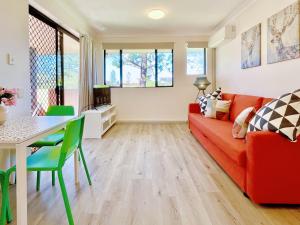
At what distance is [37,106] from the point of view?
157 inches

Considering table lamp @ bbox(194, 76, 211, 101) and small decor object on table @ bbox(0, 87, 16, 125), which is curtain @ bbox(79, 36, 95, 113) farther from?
small decor object on table @ bbox(0, 87, 16, 125)

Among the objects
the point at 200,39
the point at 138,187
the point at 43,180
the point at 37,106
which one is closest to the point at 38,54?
the point at 37,106

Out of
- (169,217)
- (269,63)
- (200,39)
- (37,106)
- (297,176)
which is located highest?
(200,39)

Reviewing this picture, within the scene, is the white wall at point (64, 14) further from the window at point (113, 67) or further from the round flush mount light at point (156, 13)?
the round flush mount light at point (156, 13)

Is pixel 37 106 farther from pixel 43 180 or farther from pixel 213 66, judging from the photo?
pixel 213 66

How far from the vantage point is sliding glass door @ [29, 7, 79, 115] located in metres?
3.83

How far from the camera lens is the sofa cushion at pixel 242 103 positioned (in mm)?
3463

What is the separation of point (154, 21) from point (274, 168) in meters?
4.37

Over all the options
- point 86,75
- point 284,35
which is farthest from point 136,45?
point 284,35

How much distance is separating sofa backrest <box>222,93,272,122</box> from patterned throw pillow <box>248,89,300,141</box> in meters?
0.98

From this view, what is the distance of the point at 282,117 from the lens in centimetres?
218

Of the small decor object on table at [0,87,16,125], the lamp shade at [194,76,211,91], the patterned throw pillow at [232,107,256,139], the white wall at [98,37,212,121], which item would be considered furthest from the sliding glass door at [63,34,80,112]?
the patterned throw pillow at [232,107,256,139]

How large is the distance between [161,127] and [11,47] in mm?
4203

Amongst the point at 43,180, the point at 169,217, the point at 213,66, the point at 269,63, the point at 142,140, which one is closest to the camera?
the point at 169,217
